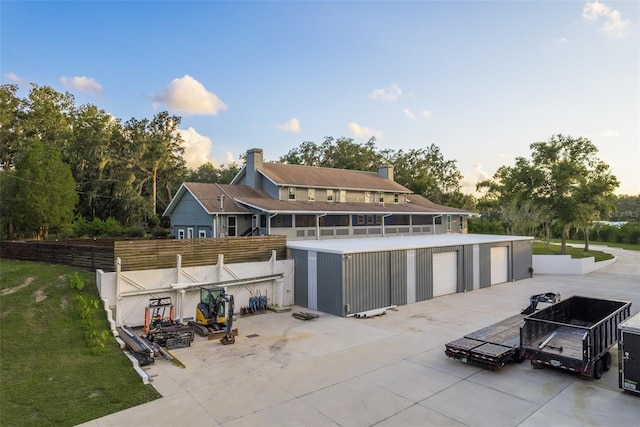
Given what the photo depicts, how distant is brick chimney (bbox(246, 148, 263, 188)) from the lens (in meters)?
31.5

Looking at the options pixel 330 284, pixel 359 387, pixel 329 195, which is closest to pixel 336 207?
pixel 329 195

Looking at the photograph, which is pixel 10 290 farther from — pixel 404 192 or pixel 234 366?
pixel 404 192

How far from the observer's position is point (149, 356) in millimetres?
11500

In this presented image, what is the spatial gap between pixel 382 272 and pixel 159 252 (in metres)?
10.2

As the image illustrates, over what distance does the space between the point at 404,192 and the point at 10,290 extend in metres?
31.4

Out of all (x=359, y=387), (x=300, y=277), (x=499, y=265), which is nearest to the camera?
(x=359, y=387)

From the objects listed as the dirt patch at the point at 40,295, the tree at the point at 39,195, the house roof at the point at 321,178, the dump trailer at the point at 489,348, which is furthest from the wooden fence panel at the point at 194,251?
the tree at the point at 39,195

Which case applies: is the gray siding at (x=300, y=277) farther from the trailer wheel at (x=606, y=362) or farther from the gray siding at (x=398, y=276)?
the trailer wheel at (x=606, y=362)

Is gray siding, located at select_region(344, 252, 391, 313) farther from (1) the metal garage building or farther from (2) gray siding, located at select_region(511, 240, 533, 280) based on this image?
(2) gray siding, located at select_region(511, 240, 533, 280)

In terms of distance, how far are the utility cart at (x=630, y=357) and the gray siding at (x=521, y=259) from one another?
18379 mm

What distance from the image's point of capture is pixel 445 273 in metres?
22.0

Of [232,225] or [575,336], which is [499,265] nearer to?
[575,336]

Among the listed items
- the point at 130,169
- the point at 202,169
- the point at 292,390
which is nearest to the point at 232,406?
the point at 292,390

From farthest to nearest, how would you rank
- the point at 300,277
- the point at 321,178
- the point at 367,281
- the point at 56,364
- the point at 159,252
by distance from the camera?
the point at 321,178, the point at 300,277, the point at 367,281, the point at 159,252, the point at 56,364
